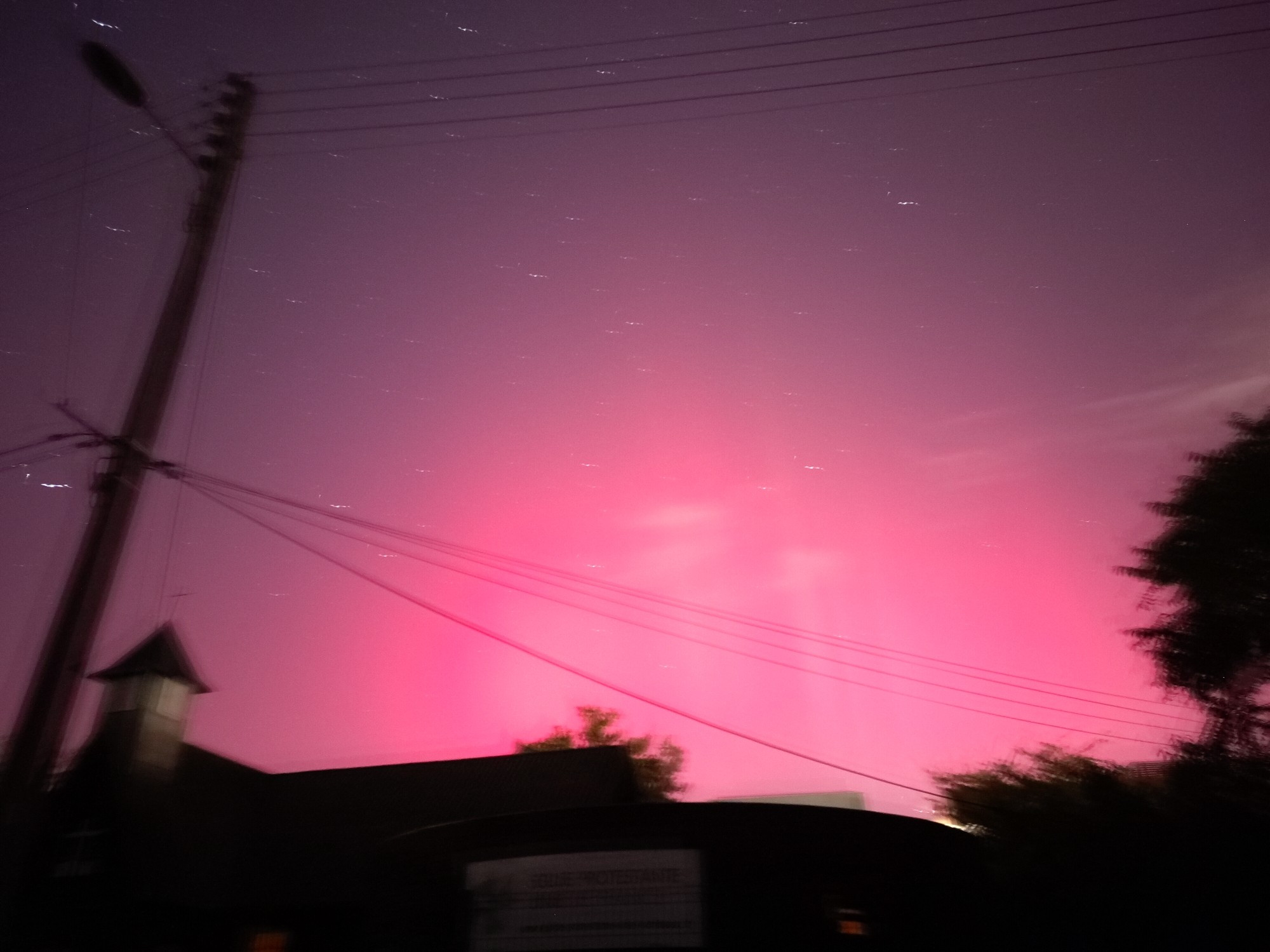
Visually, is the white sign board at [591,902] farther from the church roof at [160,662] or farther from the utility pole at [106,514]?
the church roof at [160,662]

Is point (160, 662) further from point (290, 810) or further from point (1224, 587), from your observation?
point (1224, 587)

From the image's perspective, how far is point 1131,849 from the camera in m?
23.0

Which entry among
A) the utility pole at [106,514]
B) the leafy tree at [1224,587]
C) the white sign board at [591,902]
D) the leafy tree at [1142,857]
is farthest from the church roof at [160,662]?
the leafy tree at [1224,587]

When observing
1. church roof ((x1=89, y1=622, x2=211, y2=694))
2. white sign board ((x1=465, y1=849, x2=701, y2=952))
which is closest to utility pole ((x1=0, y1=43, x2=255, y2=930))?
white sign board ((x1=465, y1=849, x2=701, y2=952))

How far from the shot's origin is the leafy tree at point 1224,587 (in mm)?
23938

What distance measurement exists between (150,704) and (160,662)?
1.78m

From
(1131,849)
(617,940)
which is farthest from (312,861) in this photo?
(1131,849)

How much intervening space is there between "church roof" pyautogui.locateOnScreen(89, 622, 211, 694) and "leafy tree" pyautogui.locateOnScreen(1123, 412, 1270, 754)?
37.1 meters

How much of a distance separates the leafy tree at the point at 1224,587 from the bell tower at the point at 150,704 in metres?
35.9

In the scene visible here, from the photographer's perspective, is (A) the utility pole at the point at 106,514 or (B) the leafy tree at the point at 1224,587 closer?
(A) the utility pole at the point at 106,514

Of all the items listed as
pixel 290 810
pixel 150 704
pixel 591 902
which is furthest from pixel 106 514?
pixel 150 704

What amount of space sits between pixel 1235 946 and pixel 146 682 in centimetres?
3667

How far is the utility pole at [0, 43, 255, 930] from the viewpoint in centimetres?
728

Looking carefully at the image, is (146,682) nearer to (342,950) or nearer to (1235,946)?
(342,950)
